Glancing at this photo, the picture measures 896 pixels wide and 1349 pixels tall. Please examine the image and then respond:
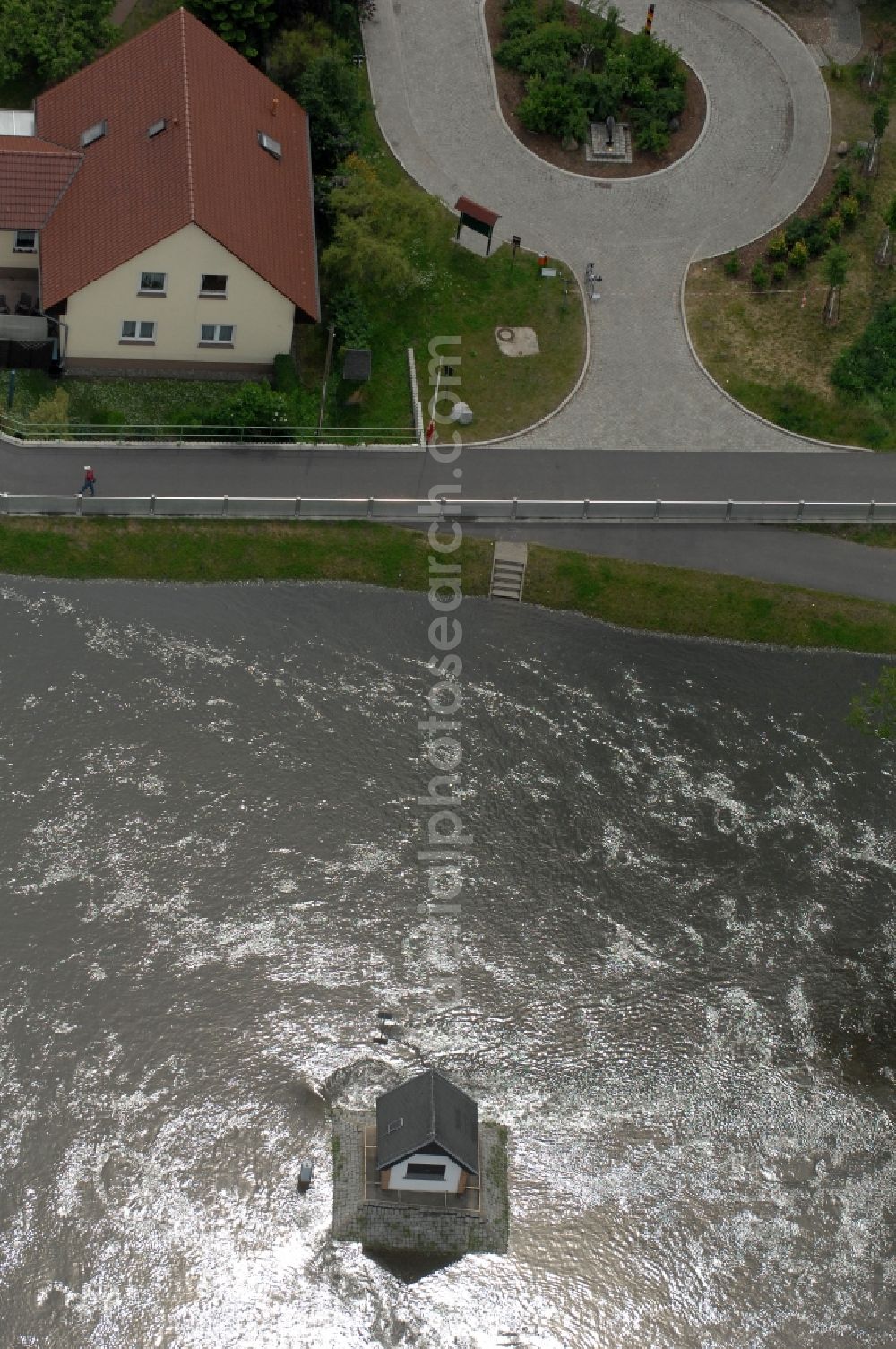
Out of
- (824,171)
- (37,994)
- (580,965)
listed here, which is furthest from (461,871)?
(824,171)

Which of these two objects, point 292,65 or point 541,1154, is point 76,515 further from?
point 541,1154

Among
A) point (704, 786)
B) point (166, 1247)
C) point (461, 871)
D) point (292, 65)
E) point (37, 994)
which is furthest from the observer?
point (292, 65)

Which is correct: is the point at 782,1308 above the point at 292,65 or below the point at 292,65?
below

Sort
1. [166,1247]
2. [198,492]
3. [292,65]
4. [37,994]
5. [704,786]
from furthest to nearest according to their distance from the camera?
[292,65] < [198,492] < [704,786] < [37,994] < [166,1247]

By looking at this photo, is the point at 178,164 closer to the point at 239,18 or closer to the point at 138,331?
the point at 138,331

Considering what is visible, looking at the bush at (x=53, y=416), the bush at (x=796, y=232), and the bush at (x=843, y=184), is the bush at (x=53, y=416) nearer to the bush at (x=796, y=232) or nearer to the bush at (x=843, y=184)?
the bush at (x=796, y=232)

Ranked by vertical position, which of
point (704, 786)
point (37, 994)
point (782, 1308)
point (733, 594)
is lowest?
point (782, 1308)

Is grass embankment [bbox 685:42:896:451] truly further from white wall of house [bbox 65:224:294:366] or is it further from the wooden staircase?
white wall of house [bbox 65:224:294:366]
